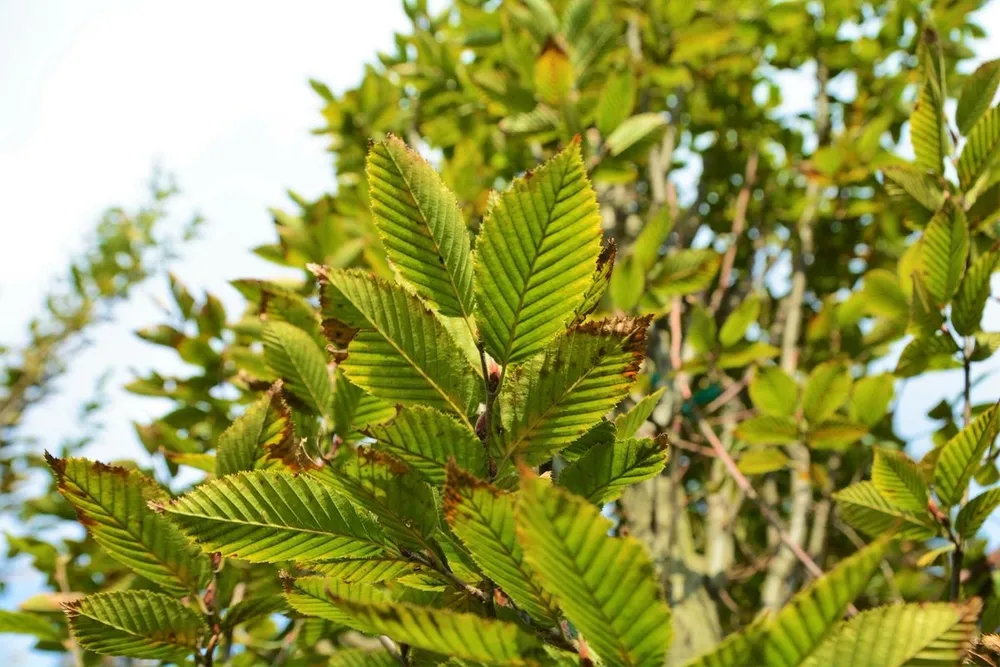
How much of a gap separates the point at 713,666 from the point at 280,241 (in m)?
1.36

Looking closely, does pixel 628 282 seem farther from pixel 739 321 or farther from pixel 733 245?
pixel 733 245

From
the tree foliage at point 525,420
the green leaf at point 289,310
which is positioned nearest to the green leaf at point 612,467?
the tree foliage at point 525,420

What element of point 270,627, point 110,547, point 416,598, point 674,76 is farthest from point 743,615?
point 110,547

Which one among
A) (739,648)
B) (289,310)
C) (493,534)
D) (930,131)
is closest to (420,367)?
(493,534)

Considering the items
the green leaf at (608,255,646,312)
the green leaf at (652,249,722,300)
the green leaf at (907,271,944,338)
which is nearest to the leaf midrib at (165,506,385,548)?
the green leaf at (907,271,944,338)

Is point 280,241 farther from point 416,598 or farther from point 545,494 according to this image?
point 545,494

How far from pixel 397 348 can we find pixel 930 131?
2.85 ft

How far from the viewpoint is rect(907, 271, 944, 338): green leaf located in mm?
904

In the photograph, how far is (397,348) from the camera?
0.47 meters

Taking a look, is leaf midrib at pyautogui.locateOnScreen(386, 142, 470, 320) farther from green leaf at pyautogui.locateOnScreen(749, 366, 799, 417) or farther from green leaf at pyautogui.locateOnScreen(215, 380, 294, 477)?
green leaf at pyautogui.locateOnScreen(749, 366, 799, 417)

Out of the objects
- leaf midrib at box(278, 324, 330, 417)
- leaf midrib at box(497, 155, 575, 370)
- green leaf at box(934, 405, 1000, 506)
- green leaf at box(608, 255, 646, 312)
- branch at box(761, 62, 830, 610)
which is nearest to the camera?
leaf midrib at box(497, 155, 575, 370)

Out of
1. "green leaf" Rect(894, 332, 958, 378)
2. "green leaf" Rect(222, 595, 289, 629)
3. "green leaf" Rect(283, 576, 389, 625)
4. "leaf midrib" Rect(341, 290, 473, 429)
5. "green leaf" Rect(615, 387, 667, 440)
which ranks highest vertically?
"leaf midrib" Rect(341, 290, 473, 429)

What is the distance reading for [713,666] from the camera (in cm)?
33

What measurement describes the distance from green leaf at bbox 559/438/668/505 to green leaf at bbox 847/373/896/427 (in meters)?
1.05
